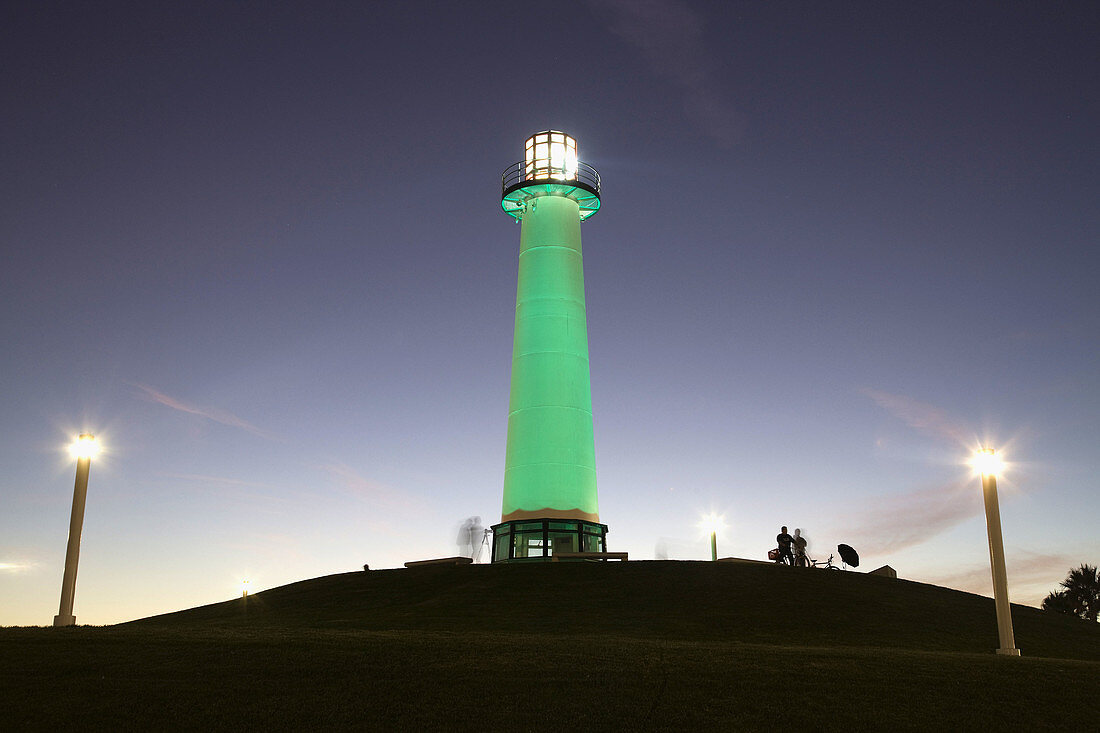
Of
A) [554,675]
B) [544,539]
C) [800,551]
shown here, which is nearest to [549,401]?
[544,539]

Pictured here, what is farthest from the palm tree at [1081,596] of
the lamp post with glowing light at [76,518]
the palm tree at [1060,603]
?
the lamp post with glowing light at [76,518]

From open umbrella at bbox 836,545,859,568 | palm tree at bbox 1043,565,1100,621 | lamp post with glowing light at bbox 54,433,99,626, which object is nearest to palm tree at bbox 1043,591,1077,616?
palm tree at bbox 1043,565,1100,621

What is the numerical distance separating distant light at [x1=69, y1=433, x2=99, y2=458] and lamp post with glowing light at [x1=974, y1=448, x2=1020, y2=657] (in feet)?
64.1

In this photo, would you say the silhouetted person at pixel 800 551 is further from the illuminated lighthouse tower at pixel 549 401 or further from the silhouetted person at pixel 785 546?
the illuminated lighthouse tower at pixel 549 401

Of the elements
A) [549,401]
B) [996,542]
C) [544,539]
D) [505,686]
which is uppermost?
[549,401]

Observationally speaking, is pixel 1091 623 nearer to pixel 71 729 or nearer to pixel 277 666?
pixel 277 666

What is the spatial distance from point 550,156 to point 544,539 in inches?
698

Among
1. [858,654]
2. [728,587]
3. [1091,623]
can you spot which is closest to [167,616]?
[728,587]

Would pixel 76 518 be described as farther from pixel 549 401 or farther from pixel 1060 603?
pixel 1060 603

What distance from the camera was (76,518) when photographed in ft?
68.6

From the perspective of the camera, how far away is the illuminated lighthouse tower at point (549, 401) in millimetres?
37625

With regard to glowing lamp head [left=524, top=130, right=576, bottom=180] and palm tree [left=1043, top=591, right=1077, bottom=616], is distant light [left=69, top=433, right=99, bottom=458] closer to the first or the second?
glowing lamp head [left=524, top=130, right=576, bottom=180]

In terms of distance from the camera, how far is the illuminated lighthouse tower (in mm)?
37625

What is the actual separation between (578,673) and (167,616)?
18.8m
